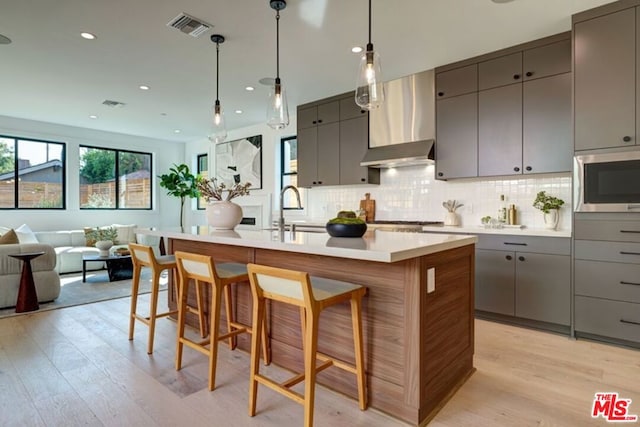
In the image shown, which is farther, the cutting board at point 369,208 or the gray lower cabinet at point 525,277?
the cutting board at point 369,208

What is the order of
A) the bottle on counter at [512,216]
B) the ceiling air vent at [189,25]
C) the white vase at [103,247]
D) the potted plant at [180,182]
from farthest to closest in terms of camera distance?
the potted plant at [180,182] → the white vase at [103,247] → the bottle on counter at [512,216] → the ceiling air vent at [189,25]

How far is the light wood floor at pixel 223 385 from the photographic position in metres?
1.91

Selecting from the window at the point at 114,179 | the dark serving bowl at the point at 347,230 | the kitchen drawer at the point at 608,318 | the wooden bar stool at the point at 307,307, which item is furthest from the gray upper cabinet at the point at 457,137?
the window at the point at 114,179

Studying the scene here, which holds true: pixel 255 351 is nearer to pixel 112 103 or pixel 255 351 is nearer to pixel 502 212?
pixel 502 212

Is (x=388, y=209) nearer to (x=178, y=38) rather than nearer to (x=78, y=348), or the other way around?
(x=178, y=38)

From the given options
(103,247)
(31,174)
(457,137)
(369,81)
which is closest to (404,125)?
(457,137)

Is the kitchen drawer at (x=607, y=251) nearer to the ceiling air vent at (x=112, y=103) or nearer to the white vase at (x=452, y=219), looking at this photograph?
the white vase at (x=452, y=219)

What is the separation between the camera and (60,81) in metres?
4.45

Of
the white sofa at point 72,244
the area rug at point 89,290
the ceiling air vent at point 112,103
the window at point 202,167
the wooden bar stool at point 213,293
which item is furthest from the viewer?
the window at point 202,167

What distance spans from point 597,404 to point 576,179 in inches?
68.3

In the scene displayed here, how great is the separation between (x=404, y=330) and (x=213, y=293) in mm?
1134

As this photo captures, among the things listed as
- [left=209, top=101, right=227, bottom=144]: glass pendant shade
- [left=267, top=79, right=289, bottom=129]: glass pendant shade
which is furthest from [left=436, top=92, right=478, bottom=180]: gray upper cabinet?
[left=209, top=101, right=227, bottom=144]: glass pendant shade

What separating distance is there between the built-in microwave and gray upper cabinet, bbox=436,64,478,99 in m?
1.30

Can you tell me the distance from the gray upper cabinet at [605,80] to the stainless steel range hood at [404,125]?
4.60 ft
